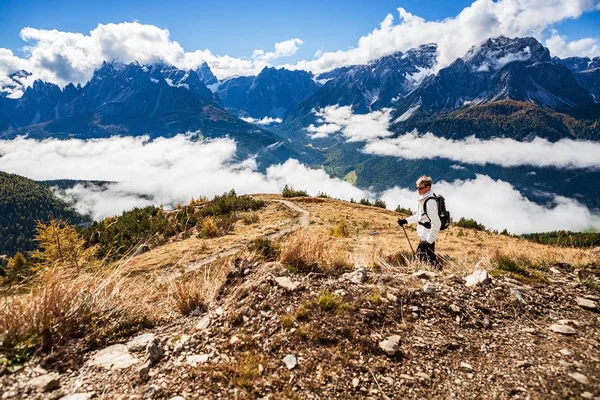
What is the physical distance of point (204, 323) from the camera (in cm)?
489

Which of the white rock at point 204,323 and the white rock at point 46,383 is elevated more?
the white rock at point 46,383

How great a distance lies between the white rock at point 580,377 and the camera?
12.0ft

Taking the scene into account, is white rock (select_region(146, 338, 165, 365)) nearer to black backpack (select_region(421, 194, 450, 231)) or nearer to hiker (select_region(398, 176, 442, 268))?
hiker (select_region(398, 176, 442, 268))

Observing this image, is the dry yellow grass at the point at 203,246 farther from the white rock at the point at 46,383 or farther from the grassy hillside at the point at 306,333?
the white rock at the point at 46,383

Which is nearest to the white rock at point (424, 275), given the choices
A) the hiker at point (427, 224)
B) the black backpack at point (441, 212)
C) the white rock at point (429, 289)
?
the white rock at point (429, 289)

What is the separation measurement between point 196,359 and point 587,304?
7.08 metres

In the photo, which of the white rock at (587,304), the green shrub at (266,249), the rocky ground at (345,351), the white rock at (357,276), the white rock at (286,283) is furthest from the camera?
the green shrub at (266,249)

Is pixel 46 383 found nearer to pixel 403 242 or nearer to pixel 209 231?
pixel 403 242

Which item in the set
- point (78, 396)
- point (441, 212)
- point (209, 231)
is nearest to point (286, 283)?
point (78, 396)

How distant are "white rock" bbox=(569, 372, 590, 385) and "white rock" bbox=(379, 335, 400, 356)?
1990mm

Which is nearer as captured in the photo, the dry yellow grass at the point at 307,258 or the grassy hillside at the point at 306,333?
the grassy hillside at the point at 306,333

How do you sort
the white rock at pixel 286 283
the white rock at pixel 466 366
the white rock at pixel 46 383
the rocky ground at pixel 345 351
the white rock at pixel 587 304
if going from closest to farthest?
the white rock at pixel 46 383
the rocky ground at pixel 345 351
the white rock at pixel 466 366
the white rock at pixel 286 283
the white rock at pixel 587 304

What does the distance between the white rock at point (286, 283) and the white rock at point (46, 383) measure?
10.8 feet

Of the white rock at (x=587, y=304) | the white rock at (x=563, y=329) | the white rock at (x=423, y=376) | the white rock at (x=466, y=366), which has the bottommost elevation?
the white rock at (x=587, y=304)
